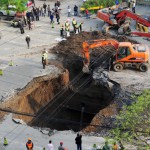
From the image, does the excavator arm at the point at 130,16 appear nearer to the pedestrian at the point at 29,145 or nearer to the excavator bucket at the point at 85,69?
the excavator bucket at the point at 85,69

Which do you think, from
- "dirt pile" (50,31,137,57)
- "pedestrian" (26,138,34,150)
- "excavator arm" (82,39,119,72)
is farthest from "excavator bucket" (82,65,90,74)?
"pedestrian" (26,138,34,150)

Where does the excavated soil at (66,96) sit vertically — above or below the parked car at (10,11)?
below

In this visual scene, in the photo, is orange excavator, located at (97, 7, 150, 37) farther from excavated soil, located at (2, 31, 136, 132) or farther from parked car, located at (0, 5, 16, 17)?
parked car, located at (0, 5, 16, 17)

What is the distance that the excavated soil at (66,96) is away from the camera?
26.7 m

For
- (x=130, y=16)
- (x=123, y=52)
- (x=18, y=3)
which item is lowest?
(x=123, y=52)

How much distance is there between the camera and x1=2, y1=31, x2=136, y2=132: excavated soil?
26.7m

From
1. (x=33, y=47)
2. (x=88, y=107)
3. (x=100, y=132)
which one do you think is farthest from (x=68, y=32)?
(x=100, y=132)

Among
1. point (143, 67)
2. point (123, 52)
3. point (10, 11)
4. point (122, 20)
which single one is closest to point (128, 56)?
point (123, 52)

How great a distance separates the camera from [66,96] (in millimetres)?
29500

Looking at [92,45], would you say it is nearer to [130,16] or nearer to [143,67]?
[143,67]

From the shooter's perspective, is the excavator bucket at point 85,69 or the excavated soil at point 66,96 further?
the excavator bucket at point 85,69

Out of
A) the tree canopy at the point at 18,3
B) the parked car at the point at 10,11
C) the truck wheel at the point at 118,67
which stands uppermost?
the tree canopy at the point at 18,3

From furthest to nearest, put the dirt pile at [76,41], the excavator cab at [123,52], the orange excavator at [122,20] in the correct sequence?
the orange excavator at [122,20] → the dirt pile at [76,41] → the excavator cab at [123,52]

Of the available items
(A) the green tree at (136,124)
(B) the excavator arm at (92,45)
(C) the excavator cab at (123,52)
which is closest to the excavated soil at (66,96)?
(B) the excavator arm at (92,45)
